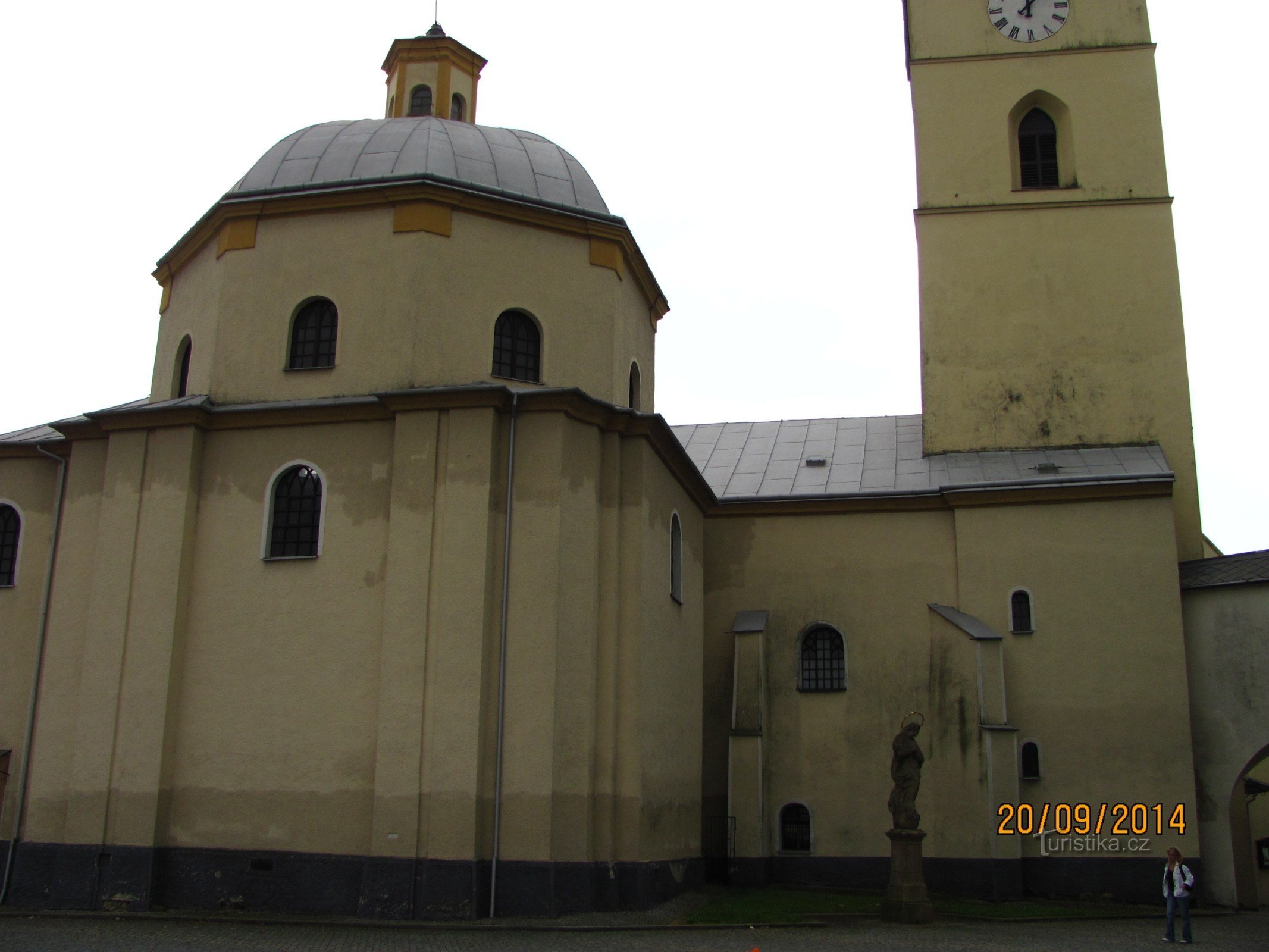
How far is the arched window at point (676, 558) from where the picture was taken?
20506 mm

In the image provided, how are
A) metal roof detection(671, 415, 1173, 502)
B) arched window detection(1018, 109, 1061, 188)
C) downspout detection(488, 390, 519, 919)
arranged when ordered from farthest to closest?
arched window detection(1018, 109, 1061, 188) → metal roof detection(671, 415, 1173, 502) → downspout detection(488, 390, 519, 919)

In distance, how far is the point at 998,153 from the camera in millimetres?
27406

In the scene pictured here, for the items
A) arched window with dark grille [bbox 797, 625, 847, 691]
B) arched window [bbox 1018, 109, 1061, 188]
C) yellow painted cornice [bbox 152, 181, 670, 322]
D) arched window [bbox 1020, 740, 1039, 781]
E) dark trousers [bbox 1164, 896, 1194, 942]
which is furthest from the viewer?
arched window [bbox 1018, 109, 1061, 188]

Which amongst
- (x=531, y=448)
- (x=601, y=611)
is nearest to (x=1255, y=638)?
(x=601, y=611)

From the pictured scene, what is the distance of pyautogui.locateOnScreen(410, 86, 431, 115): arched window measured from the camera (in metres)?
24.2

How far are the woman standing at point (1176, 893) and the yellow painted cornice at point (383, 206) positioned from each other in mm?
12405

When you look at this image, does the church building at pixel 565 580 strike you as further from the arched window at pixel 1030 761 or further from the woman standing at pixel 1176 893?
the woman standing at pixel 1176 893

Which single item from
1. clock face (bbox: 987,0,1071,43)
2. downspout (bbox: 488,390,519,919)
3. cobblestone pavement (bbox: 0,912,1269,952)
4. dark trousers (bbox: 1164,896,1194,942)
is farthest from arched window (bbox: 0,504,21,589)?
clock face (bbox: 987,0,1071,43)

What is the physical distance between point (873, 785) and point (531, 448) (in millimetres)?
10264

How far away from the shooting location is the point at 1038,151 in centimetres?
2772

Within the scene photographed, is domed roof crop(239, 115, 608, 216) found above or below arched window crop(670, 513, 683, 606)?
above

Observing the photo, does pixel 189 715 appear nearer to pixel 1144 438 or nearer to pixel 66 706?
pixel 66 706

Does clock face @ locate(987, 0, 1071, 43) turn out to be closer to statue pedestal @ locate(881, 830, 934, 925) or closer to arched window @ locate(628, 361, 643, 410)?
arched window @ locate(628, 361, 643, 410)

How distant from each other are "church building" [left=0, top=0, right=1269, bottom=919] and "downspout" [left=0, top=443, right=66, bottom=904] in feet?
0.21
